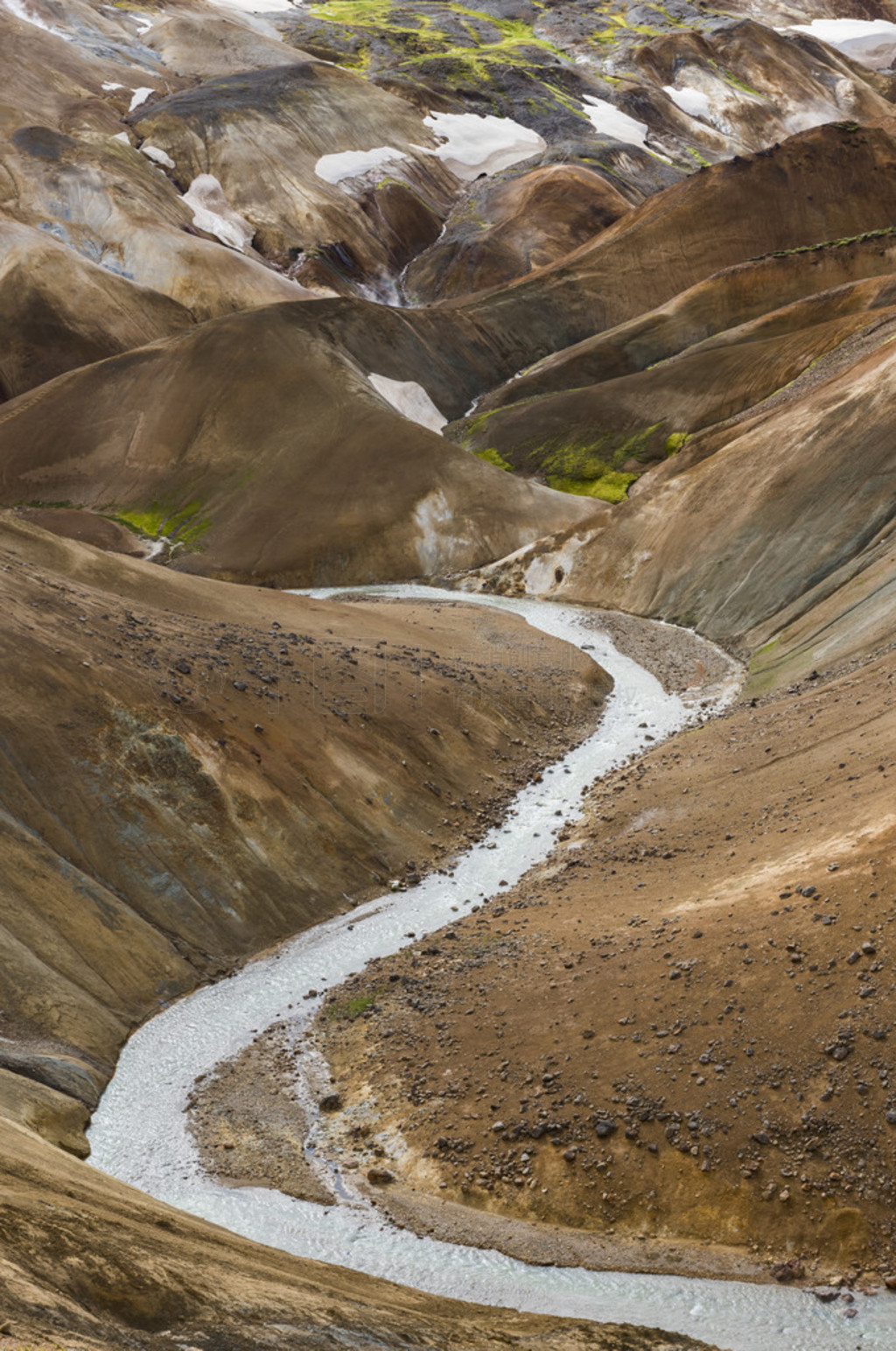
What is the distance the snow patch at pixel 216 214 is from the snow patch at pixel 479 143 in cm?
3174

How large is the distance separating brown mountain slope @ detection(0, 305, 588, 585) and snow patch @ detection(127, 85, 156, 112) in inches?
2810

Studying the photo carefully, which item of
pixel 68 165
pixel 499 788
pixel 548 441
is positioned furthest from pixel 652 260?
pixel 499 788

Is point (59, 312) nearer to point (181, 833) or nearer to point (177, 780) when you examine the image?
point (177, 780)

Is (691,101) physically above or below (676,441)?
above

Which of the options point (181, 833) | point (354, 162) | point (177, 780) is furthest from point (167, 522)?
point (354, 162)

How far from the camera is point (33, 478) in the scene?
90438 mm

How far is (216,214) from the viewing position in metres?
136

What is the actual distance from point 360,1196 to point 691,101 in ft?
636

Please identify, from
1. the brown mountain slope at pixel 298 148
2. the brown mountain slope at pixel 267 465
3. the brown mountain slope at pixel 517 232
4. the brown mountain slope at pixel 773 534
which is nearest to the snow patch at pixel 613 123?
the brown mountain slope at pixel 517 232

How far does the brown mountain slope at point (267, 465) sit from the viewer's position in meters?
77.5

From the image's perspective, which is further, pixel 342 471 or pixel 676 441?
pixel 676 441

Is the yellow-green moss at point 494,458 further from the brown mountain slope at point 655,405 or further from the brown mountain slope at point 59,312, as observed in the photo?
the brown mountain slope at point 59,312

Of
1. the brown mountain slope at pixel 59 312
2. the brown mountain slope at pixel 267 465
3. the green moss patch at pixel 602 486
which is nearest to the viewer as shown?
the brown mountain slope at pixel 267 465

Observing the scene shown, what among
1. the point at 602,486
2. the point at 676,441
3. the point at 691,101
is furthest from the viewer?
the point at 691,101
